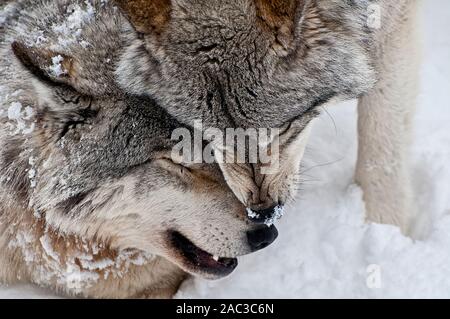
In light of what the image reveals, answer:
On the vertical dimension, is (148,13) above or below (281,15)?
above

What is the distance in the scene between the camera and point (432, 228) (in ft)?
10.8

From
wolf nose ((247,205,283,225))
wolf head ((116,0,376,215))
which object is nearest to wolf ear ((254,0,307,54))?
wolf head ((116,0,376,215))

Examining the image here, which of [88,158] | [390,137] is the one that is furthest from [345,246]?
[88,158]

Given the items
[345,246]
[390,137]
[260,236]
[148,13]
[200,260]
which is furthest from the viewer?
[390,137]

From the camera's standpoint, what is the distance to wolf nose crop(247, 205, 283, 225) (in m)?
2.60

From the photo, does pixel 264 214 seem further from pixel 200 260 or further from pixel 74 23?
pixel 74 23

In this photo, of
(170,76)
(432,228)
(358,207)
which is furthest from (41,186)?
(432,228)

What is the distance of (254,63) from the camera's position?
2363mm

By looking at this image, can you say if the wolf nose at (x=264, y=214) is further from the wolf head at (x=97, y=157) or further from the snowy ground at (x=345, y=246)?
the snowy ground at (x=345, y=246)

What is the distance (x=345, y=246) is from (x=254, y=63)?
1.24 meters

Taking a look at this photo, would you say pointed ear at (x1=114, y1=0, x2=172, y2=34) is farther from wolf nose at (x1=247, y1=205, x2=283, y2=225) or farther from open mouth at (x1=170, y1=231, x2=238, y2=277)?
open mouth at (x1=170, y1=231, x2=238, y2=277)

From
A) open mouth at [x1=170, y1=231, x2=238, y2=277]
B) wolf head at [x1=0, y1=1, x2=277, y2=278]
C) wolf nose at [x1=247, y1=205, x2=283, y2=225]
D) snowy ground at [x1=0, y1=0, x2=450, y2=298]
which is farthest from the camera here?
snowy ground at [x1=0, y1=0, x2=450, y2=298]

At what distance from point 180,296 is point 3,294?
32.6 inches
